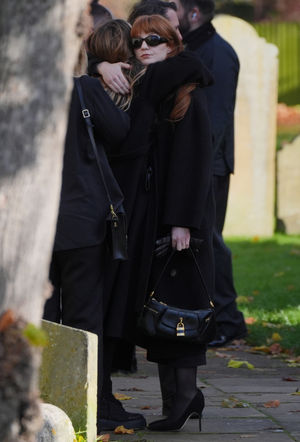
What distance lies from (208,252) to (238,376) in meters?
1.50

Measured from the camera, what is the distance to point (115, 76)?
14.7 feet

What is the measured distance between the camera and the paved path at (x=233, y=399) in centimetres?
445

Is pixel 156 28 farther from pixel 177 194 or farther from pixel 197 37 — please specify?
pixel 197 37

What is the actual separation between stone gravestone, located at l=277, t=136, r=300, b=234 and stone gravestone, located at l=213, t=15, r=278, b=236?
168mm

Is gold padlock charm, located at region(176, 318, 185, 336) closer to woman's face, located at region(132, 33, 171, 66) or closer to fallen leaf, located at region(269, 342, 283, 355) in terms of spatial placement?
woman's face, located at region(132, 33, 171, 66)

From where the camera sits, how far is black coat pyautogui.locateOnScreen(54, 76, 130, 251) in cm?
417

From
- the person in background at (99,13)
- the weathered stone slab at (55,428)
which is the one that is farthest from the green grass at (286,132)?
the weathered stone slab at (55,428)

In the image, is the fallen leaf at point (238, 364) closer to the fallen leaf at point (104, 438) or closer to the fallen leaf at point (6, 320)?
the fallen leaf at point (104, 438)

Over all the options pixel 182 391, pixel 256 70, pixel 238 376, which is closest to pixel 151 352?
pixel 182 391

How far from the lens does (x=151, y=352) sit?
15.1ft

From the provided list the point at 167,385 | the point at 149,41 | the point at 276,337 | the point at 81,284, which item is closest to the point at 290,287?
the point at 276,337

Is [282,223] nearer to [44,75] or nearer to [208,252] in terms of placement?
[208,252]

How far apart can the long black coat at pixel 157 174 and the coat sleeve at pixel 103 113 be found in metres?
0.22

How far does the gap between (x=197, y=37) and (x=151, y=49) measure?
91.1 inches
